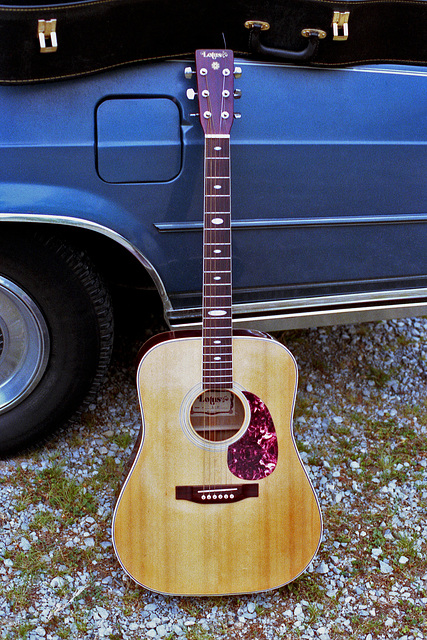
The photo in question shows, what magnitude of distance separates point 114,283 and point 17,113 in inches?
32.3

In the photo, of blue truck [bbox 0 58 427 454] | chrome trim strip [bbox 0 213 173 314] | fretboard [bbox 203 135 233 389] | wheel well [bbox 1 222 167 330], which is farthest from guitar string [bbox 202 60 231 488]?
wheel well [bbox 1 222 167 330]

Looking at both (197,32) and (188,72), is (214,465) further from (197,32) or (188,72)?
(197,32)

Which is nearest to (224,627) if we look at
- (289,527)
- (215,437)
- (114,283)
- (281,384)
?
(289,527)

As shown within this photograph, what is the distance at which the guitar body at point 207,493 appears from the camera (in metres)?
1.96

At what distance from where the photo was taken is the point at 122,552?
1.96m

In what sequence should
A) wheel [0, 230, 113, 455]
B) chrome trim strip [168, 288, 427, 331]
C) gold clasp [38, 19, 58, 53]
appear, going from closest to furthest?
gold clasp [38, 19, 58, 53]
wheel [0, 230, 113, 455]
chrome trim strip [168, 288, 427, 331]

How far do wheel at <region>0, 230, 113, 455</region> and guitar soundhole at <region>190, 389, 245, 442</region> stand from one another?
20.8 inches

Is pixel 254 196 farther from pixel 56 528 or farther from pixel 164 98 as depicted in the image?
pixel 56 528

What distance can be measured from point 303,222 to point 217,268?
0.46 m

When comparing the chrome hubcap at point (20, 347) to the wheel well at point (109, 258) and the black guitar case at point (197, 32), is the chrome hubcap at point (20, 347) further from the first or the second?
the black guitar case at point (197, 32)

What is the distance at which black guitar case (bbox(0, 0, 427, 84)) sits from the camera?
1.90 meters

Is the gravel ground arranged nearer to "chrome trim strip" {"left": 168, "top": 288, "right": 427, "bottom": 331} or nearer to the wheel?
the wheel

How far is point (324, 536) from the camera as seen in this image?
2244 millimetres

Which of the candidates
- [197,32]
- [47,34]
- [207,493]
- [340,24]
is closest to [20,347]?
[207,493]
